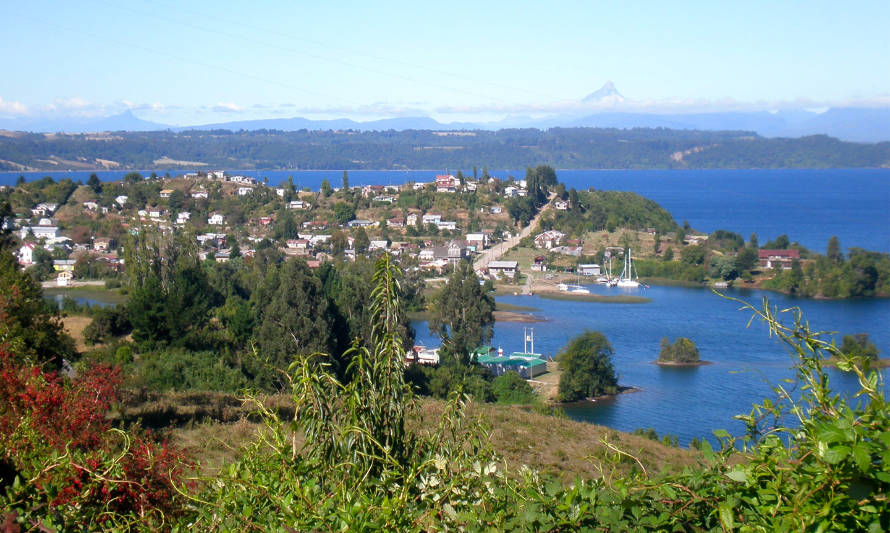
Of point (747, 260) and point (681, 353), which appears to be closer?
point (681, 353)

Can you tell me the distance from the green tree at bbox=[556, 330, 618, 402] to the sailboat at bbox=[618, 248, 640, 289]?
11.0 meters

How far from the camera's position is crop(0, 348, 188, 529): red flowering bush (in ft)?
3.68

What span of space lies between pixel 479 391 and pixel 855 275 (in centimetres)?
1542

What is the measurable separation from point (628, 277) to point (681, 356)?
400 inches

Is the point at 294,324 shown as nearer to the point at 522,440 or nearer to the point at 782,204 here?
the point at 522,440

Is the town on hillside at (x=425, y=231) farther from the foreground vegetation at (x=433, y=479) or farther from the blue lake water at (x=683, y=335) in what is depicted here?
the foreground vegetation at (x=433, y=479)

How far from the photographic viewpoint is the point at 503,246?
27.7 meters

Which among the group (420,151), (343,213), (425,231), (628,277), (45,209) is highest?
(420,151)

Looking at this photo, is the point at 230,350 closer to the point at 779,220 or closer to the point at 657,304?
the point at 657,304

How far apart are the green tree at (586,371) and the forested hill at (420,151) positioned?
60.1 meters

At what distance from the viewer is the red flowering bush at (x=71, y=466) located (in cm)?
112

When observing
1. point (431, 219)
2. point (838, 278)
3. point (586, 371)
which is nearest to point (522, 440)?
point (586, 371)

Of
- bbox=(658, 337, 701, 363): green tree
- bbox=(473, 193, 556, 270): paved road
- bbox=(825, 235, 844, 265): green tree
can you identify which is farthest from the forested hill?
bbox=(658, 337, 701, 363): green tree

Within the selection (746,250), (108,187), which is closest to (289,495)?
(746,250)
